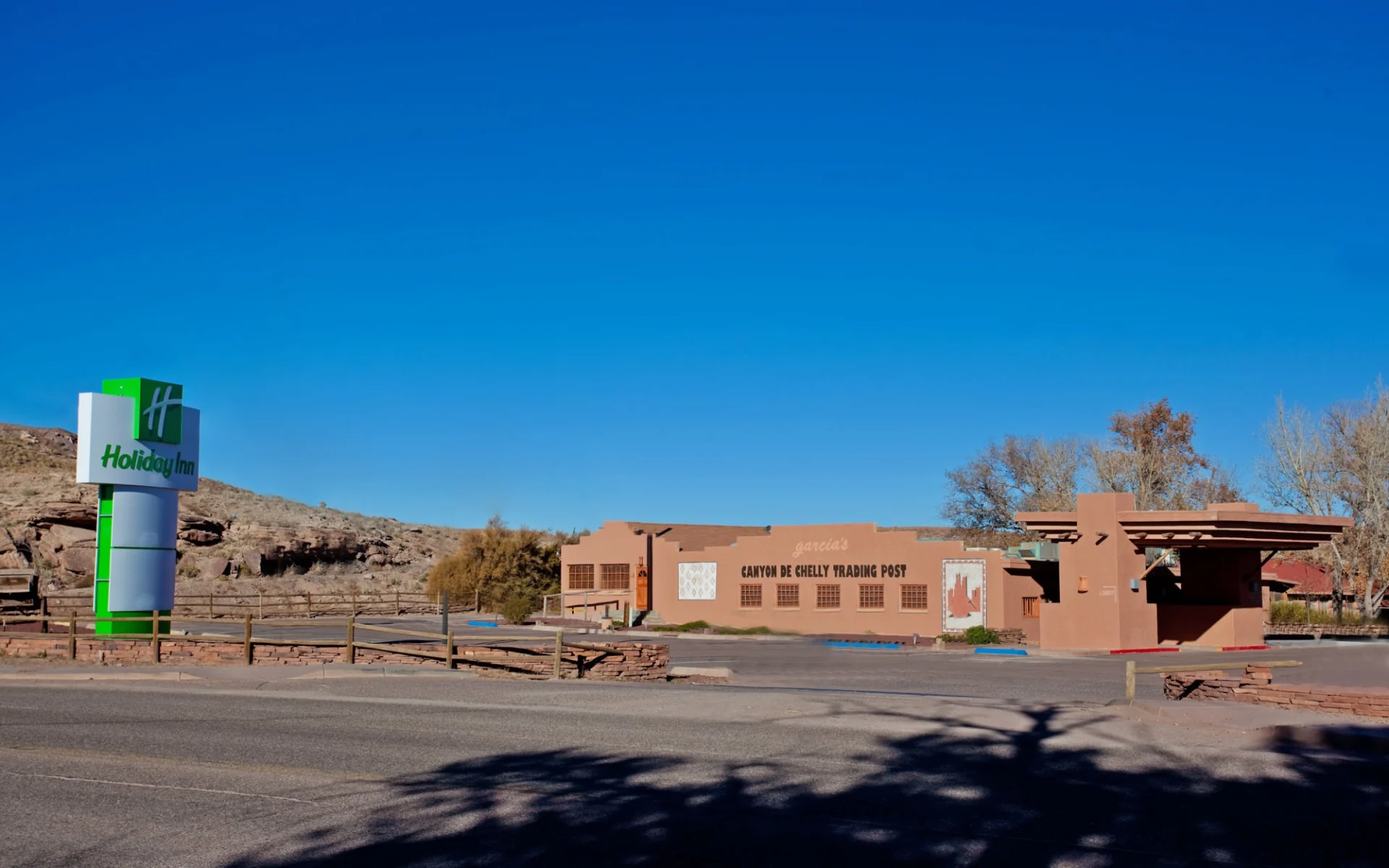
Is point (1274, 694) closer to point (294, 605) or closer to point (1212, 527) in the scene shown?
point (1212, 527)

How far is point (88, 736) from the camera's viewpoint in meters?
14.1

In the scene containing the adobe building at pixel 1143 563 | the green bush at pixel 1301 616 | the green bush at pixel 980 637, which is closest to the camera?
the adobe building at pixel 1143 563

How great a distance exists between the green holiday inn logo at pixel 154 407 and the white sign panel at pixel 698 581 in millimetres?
25099

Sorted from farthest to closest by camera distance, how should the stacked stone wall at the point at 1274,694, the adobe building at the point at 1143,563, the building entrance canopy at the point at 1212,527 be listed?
the adobe building at the point at 1143,563 < the building entrance canopy at the point at 1212,527 < the stacked stone wall at the point at 1274,694

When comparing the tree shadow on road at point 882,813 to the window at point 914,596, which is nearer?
the tree shadow on road at point 882,813

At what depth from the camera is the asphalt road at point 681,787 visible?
8430 mm

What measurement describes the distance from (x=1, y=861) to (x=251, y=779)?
9.58ft

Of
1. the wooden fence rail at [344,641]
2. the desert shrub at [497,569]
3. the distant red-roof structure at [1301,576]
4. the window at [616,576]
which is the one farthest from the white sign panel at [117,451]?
the distant red-roof structure at [1301,576]

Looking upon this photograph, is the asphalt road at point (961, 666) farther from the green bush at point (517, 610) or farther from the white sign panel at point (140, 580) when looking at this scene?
the green bush at point (517, 610)

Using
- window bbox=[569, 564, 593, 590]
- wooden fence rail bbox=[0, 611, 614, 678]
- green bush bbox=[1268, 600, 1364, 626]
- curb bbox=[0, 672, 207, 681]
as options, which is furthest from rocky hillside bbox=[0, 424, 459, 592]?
green bush bbox=[1268, 600, 1364, 626]

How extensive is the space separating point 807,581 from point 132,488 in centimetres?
2634

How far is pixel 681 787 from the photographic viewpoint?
1068 centimetres

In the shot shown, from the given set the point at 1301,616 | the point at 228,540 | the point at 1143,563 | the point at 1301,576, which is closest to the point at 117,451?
the point at 1143,563

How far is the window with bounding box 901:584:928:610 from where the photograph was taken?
44844mm
